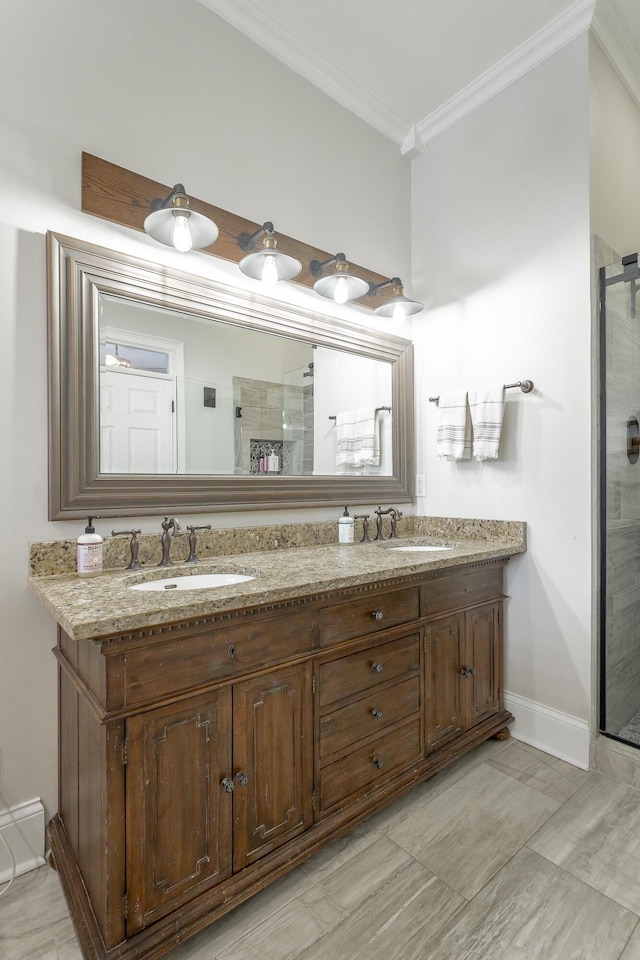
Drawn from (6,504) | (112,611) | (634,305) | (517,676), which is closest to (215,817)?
(112,611)

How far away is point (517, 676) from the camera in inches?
85.2

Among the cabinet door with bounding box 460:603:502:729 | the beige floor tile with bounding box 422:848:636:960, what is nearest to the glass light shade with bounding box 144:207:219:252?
the cabinet door with bounding box 460:603:502:729

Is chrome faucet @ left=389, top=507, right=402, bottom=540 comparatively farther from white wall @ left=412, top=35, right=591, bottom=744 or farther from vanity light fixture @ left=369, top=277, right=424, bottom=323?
vanity light fixture @ left=369, top=277, right=424, bottom=323

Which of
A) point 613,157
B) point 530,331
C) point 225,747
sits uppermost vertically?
point 613,157

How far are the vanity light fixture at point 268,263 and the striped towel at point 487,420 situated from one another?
1.00 metres

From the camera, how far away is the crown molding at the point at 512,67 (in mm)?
1948

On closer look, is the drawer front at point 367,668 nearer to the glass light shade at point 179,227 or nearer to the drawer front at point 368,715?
the drawer front at point 368,715

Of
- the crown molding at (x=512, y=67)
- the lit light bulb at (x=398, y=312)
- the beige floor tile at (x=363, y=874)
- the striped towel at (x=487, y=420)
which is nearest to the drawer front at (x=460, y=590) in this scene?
the striped towel at (x=487, y=420)

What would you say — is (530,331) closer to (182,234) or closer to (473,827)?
(182,234)

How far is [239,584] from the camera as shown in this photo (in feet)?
4.35

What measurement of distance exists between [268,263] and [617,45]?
1890mm

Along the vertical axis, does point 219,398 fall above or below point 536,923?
above

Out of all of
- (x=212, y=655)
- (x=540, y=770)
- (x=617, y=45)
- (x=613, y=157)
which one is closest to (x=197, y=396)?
(x=212, y=655)

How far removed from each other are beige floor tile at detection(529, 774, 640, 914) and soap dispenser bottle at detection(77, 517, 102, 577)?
1.60m
